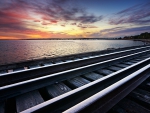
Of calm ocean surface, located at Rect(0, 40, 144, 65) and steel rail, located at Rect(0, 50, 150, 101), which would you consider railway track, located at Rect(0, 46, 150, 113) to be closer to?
steel rail, located at Rect(0, 50, 150, 101)

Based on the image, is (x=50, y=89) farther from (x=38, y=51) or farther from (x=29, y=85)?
(x=38, y=51)

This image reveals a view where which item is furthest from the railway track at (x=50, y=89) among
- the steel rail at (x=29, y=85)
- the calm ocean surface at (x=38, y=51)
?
the calm ocean surface at (x=38, y=51)

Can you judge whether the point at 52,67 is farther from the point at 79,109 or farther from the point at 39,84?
the point at 79,109

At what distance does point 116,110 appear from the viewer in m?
1.85

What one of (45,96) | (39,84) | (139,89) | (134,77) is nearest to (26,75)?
(39,84)

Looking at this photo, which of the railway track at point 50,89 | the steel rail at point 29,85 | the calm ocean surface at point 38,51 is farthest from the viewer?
the calm ocean surface at point 38,51

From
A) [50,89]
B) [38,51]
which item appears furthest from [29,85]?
[38,51]

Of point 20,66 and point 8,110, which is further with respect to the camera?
point 20,66

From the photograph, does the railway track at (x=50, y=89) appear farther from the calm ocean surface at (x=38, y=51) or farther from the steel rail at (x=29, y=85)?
the calm ocean surface at (x=38, y=51)

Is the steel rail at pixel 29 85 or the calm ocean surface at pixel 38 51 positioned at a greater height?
the steel rail at pixel 29 85

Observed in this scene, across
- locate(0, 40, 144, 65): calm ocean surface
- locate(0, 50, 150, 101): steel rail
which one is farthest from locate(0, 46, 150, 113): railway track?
locate(0, 40, 144, 65): calm ocean surface

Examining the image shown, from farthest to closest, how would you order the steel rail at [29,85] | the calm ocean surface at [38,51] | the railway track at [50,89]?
the calm ocean surface at [38,51], the steel rail at [29,85], the railway track at [50,89]

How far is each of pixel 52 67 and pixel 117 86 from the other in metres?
2.43

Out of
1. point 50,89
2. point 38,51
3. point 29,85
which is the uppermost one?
point 29,85
